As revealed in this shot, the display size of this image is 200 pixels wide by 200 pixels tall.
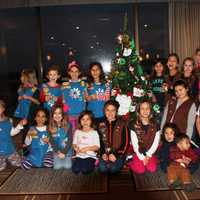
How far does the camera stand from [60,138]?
4016 mm

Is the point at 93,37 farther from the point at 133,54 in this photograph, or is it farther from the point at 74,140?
the point at 74,140

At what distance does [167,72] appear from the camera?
15.0 ft

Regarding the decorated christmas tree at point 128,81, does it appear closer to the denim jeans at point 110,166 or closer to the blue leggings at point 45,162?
the denim jeans at point 110,166

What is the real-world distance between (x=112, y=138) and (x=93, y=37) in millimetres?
4172

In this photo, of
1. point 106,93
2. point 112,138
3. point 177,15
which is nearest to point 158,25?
point 177,15

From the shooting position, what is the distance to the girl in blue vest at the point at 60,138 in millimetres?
3961

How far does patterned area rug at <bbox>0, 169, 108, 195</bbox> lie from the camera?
3312 mm

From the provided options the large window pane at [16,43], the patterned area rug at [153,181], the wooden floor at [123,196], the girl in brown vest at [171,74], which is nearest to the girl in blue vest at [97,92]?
the girl in brown vest at [171,74]

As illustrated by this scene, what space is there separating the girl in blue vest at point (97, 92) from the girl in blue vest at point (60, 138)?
40 centimetres

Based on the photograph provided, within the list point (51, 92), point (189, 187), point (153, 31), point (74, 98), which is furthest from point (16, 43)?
point (189, 187)

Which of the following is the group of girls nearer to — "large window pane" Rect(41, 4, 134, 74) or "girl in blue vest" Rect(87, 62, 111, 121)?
"girl in blue vest" Rect(87, 62, 111, 121)

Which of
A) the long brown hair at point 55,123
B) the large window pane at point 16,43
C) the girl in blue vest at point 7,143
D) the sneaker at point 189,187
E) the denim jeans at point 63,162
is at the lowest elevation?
the sneaker at point 189,187

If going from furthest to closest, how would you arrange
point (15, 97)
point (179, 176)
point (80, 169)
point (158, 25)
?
1. point (15, 97)
2. point (158, 25)
3. point (80, 169)
4. point (179, 176)

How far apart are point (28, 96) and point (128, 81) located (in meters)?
1.28
